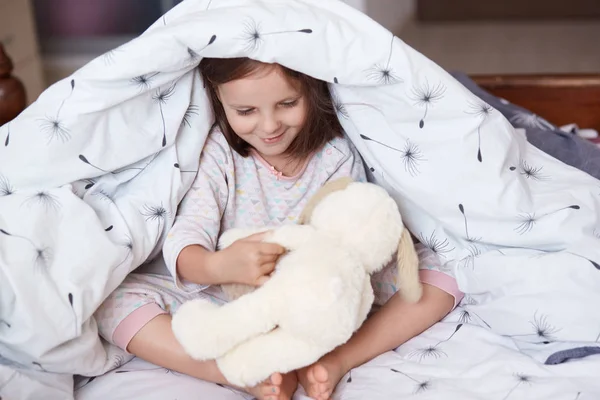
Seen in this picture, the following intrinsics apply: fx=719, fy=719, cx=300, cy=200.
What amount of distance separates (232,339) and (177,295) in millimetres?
253

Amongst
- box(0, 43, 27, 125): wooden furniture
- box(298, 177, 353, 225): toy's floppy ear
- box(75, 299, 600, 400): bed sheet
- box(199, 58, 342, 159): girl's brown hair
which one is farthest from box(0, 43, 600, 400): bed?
box(0, 43, 27, 125): wooden furniture

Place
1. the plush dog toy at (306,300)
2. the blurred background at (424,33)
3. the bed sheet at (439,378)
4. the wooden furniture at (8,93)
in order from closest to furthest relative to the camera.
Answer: the plush dog toy at (306,300) < the bed sheet at (439,378) < the wooden furniture at (8,93) < the blurred background at (424,33)

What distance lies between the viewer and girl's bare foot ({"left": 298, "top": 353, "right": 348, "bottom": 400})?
2.84 ft

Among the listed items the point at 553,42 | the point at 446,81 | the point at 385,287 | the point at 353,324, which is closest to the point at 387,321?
the point at 385,287

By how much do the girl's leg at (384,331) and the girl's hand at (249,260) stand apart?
0.14m

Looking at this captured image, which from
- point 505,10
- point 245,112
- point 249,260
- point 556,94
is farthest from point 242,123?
point 505,10

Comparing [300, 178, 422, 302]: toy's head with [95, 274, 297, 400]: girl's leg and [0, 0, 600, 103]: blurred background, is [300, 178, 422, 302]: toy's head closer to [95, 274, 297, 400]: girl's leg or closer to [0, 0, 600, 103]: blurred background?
[95, 274, 297, 400]: girl's leg

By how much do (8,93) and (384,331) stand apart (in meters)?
0.71

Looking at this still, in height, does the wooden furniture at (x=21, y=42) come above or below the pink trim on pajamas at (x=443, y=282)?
above

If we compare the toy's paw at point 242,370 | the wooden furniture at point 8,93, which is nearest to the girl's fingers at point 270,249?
the toy's paw at point 242,370

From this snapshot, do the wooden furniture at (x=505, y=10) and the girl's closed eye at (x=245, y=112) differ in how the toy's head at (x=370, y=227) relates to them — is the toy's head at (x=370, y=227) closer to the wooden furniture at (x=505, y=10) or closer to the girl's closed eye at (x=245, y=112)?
the girl's closed eye at (x=245, y=112)

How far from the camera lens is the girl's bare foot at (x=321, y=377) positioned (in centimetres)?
87

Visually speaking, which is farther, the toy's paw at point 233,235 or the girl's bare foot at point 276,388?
the toy's paw at point 233,235

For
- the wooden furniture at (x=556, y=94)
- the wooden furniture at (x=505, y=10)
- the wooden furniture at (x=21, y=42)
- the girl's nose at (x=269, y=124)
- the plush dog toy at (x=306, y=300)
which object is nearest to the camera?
the plush dog toy at (x=306, y=300)
